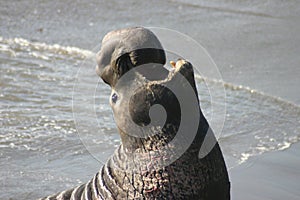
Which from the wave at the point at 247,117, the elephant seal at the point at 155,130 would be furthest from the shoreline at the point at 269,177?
the elephant seal at the point at 155,130

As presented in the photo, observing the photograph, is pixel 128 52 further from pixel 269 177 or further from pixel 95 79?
pixel 95 79

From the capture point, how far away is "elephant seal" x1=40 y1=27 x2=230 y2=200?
9.95 ft

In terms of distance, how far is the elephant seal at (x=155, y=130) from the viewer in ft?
9.95

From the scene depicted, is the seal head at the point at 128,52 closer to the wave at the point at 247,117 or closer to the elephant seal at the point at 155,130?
the elephant seal at the point at 155,130

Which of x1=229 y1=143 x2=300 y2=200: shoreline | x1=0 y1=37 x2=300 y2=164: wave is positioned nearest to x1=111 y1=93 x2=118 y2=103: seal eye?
x1=229 y1=143 x2=300 y2=200: shoreline

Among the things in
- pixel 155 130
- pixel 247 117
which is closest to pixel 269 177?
pixel 247 117

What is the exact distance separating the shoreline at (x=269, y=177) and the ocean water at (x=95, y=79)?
13 centimetres

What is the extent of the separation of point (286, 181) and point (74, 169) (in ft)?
4.89

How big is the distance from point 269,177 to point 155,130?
2.43 metres

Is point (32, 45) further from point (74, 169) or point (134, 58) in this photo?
point (134, 58)

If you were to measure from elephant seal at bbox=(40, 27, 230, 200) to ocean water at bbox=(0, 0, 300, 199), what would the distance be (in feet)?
6.49

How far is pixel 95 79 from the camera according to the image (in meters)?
7.46

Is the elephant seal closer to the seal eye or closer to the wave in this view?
the seal eye

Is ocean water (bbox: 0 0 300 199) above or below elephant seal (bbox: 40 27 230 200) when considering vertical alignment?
below
